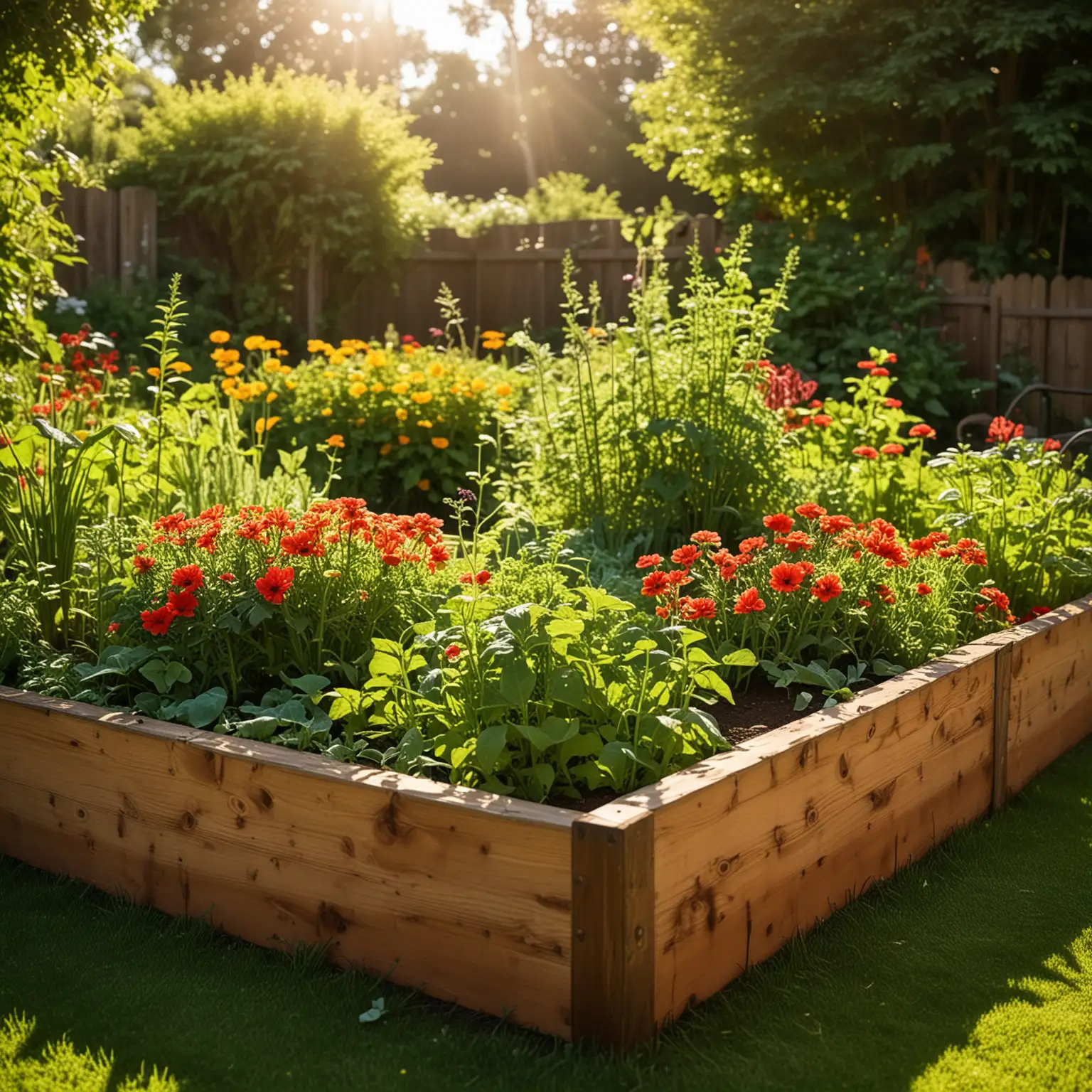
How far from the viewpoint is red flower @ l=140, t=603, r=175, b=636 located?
2742 mm

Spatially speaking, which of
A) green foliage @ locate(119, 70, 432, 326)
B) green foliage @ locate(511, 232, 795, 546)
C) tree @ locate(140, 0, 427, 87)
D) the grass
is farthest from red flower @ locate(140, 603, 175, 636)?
tree @ locate(140, 0, 427, 87)

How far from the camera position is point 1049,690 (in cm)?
369

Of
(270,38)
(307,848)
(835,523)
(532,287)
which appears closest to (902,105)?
(532,287)

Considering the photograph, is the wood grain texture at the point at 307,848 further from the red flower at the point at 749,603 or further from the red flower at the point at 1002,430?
the red flower at the point at 1002,430

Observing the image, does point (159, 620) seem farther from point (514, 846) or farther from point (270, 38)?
point (270, 38)

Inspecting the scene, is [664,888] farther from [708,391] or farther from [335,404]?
[335,404]

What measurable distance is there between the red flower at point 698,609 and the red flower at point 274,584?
2.90 feet

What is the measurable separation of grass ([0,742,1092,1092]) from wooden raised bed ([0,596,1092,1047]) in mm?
60

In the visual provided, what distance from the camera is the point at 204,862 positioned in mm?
2598

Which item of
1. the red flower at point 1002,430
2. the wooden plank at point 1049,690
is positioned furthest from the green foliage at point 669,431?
the wooden plank at point 1049,690

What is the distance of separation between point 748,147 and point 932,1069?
409 inches

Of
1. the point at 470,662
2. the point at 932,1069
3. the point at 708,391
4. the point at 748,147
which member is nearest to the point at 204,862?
the point at 470,662

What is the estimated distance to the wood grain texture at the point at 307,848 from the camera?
2.19 m

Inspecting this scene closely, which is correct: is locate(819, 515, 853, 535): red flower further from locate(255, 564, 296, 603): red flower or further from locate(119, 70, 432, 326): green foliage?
locate(119, 70, 432, 326): green foliage
